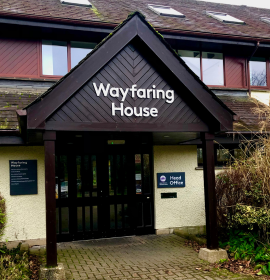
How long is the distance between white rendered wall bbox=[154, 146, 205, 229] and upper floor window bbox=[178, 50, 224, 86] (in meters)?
2.54

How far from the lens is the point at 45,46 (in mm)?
8508

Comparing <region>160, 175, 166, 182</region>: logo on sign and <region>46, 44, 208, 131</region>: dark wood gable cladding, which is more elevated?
<region>46, 44, 208, 131</region>: dark wood gable cladding

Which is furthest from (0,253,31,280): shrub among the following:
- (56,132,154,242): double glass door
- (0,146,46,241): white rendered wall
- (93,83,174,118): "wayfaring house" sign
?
(93,83,174,118): "wayfaring house" sign

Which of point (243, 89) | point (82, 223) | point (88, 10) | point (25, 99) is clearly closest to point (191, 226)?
point (82, 223)

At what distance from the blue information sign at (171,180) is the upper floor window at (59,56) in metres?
3.82

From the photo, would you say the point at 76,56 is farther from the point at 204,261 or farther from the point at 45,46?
the point at 204,261

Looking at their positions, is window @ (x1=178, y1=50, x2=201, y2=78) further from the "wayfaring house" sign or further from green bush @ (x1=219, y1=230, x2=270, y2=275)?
green bush @ (x1=219, y1=230, x2=270, y2=275)

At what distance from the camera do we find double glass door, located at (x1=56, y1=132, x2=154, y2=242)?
25.6 ft

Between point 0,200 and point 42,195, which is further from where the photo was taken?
point 42,195

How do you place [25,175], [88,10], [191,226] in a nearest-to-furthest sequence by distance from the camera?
[25,175] → [191,226] → [88,10]

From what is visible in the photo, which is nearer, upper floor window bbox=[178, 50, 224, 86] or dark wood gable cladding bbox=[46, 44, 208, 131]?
dark wood gable cladding bbox=[46, 44, 208, 131]

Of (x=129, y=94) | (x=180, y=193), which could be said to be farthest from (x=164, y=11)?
(x=129, y=94)

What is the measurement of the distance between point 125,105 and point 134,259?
3.01m

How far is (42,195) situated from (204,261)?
389 cm
